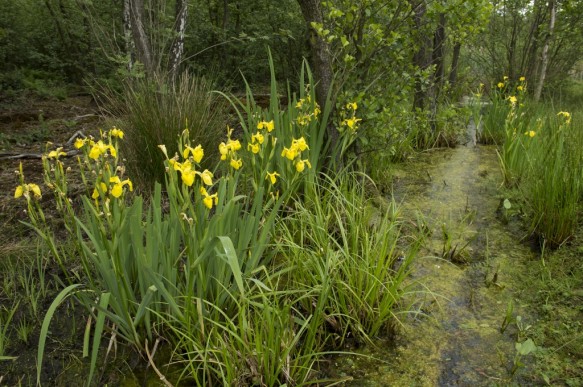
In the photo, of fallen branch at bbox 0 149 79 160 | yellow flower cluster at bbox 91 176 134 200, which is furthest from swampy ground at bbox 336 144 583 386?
fallen branch at bbox 0 149 79 160

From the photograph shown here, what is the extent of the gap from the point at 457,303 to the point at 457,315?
99mm

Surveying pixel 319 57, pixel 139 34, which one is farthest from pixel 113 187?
pixel 139 34

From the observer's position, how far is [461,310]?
2.05 m

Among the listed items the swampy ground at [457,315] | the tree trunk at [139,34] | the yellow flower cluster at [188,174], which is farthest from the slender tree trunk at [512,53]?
the yellow flower cluster at [188,174]

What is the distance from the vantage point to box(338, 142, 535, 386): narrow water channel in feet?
5.52

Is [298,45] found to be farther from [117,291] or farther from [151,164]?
[117,291]

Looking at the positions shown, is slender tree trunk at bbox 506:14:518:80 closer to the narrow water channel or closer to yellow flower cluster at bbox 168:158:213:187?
the narrow water channel

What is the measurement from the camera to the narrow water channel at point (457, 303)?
1.68 metres

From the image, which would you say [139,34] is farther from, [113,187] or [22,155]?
[113,187]

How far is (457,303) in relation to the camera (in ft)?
6.91

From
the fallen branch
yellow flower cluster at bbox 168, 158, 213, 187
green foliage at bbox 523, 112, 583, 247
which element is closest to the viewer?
yellow flower cluster at bbox 168, 158, 213, 187

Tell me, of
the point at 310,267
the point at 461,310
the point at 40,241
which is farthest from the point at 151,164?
the point at 461,310

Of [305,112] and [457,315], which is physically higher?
[305,112]

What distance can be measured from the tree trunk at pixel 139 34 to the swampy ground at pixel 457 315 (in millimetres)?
1916
